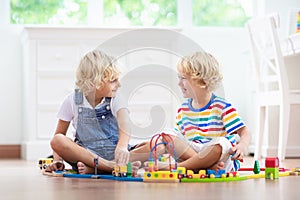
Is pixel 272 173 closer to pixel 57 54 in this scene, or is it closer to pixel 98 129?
pixel 98 129

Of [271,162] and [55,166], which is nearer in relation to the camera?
[271,162]

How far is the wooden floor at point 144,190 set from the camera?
4.73 feet

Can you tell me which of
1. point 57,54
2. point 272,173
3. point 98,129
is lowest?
point 272,173

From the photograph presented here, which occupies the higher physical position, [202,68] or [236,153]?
[202,68]

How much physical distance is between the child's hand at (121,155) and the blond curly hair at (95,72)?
238mm

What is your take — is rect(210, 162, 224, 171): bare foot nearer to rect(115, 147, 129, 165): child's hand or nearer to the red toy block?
the red toy block

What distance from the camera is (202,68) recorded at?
7.06ft

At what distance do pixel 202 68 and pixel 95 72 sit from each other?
366mm

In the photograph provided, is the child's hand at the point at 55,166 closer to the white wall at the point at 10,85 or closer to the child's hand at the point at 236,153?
the child's hand at the point at 236,153

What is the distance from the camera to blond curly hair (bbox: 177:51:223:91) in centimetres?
215

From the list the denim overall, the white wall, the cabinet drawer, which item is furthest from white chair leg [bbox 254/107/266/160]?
the denim overall

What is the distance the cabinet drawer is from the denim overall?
208 centimetres

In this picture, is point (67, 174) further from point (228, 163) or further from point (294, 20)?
point (294, 20)

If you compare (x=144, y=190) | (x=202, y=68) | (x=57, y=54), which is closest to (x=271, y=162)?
(x=202, y=68)
